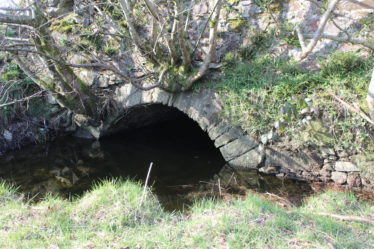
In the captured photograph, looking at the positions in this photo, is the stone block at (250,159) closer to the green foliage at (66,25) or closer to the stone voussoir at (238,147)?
the stone voussoir at (238,147)

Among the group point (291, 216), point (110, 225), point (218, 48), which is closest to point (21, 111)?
point (218, 48)

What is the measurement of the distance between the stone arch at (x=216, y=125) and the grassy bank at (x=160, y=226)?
149 centimetres

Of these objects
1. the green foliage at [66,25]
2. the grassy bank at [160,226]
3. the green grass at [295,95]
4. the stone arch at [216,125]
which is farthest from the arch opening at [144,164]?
the green foliage at [66,25]

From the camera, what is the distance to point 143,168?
209 inches

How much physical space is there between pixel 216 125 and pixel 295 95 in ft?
4.16

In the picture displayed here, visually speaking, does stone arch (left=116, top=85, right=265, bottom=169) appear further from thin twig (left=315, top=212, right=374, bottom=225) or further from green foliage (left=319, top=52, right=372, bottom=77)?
thin twig (left=315, top=212, right=374, bottom=225)

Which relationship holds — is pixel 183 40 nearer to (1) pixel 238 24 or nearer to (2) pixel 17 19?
(1) pixel 238 24

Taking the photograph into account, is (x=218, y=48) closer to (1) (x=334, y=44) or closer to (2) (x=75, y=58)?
(1) (x=334, y=44)

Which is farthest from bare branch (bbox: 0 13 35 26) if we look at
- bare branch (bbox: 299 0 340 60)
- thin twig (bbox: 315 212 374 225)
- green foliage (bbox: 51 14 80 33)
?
thin twig (bbox: 315 212 374 225)

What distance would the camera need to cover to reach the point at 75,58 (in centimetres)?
620

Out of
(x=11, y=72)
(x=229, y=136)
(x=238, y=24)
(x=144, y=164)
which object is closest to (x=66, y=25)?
(x=11, y=72)

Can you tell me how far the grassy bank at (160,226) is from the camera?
7.95ft

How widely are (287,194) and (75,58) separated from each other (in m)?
4.52

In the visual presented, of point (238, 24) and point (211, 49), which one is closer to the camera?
point (211, 49)
